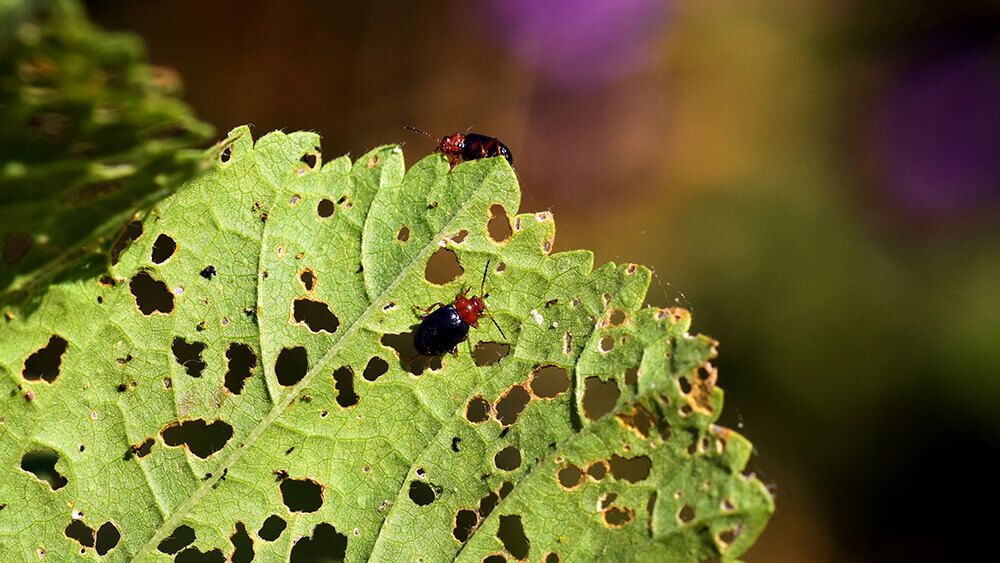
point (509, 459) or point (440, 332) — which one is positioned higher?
point (440, 332)

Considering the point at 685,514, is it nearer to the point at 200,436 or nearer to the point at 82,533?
the point at 200,436

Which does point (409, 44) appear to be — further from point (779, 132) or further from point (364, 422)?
point (364, 422)

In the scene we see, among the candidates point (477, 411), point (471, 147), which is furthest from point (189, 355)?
point (471, 147)

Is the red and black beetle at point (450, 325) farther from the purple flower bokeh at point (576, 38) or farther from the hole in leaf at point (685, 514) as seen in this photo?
the purple flower bokeh at point (576, 38)

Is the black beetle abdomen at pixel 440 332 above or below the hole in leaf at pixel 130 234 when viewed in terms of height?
below

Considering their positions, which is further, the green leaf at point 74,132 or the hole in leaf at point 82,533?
the hole in leaf at point 82,533

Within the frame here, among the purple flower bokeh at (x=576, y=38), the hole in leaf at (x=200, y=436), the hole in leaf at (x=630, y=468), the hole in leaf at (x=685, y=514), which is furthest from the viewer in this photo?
the purple flower bokeh at (x=576, y=38)

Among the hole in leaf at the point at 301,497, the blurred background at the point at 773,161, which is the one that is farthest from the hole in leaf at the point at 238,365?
the blurred background at the point at 773,161
